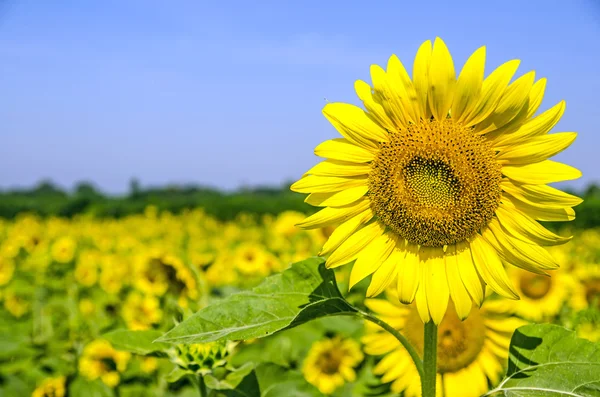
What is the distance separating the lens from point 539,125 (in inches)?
53.3

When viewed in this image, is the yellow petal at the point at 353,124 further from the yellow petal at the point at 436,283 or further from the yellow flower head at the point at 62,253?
the yellow flower head at the point at 62,253

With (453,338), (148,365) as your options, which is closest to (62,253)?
(148,365)

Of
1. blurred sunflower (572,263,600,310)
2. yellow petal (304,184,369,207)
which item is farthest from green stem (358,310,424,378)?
blurred sunflower (572,263,600,310)

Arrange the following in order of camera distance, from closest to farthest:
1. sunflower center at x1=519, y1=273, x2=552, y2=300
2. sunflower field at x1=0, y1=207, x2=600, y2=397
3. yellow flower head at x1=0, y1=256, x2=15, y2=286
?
sunflower field at x1=0, y1=207, x2=600, y2=397
sunflower center at x1=519, y1=273, x2=552, y2=300
yellow flower head at x1=0, y1=256, x2=15, y2=286

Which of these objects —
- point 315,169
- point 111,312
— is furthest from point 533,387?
point 111,312

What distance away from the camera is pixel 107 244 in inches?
380

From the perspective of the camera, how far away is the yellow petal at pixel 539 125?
4.40 feet

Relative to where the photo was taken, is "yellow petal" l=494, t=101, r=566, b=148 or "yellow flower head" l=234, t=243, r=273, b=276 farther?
"yellow flower head" l=234, t=243, r=273, b=276

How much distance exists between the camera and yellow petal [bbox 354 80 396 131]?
1.43 meters

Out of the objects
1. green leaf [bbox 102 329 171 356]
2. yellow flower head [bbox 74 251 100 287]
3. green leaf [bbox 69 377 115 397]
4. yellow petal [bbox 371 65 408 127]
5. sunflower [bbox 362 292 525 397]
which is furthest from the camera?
yellow flower head [bbox 74 251 100 287]

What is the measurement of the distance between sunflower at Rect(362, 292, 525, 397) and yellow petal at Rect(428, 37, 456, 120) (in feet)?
2.93

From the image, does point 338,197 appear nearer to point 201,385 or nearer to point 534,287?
point 201,385

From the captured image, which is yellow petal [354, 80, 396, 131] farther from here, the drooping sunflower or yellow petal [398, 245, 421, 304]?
yellow petal [398, 245, 421, 304]

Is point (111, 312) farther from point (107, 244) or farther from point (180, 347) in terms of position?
point (180, 347)
